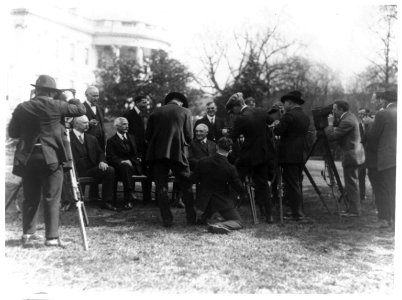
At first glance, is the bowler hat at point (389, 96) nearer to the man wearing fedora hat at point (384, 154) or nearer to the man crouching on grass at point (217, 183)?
the man wearing fedora hat at point (384, 154)

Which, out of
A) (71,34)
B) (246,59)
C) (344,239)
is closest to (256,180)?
(344,239)

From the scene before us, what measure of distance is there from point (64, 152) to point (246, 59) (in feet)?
90.2

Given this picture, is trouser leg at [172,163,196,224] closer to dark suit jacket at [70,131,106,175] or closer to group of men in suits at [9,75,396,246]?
group of men in suits at [9,75,396,246]

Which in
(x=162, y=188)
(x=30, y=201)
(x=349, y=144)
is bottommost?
(x=30, y=201)

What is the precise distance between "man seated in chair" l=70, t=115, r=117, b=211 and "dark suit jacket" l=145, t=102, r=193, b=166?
145 centimetres

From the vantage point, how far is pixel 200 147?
8430 millimetres

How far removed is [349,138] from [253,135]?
1.82m

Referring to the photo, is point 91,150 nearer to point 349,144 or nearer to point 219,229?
point 219,229

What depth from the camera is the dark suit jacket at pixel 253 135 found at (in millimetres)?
7340

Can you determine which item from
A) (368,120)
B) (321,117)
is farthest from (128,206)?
(368,120)

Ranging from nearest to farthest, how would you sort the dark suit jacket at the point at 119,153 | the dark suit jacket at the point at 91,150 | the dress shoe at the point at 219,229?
the dress shoe at the point at 219,229 < the dark suit jacket at the point at 91,150 < the dark suit jacket at the point at 119,153

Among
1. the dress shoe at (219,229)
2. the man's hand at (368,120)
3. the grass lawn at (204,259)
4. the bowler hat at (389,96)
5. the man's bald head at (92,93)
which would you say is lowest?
the grass lawn at (204,259)

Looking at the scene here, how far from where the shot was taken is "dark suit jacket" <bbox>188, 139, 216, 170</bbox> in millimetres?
8383

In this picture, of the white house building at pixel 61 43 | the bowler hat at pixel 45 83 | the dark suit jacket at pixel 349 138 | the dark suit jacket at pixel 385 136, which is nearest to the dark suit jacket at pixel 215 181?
the dark suit jacket at pixel 349 138
